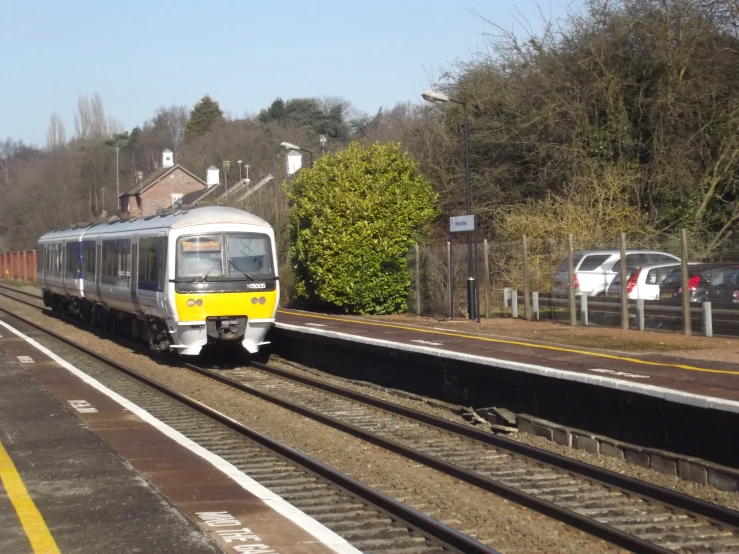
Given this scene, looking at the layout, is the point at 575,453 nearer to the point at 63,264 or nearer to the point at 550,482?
the point at 550,482

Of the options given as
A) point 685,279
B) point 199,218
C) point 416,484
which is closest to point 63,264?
point 199,218

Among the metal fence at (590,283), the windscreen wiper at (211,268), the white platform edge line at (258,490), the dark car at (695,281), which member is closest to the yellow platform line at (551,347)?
the metal fence at (590,283)

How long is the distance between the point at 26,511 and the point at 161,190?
7792cm

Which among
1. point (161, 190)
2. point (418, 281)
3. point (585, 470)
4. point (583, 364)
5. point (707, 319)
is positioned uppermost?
point (161, 190)

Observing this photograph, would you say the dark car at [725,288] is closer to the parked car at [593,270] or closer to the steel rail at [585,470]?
the parked car at [593,270]

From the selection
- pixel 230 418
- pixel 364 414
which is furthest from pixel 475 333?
pixel 230 418

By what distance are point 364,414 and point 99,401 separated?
3.86 meters

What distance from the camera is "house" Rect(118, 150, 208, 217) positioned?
8100 cm

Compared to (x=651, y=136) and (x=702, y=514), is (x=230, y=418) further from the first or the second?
(x=651, y=136)

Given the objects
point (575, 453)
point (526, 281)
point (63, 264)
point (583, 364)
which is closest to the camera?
point (575, 453)

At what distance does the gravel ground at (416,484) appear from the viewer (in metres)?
7.00

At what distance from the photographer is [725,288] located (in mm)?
16797

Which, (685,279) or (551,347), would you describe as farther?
(685,279)

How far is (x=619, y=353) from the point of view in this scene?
14.7 meters
